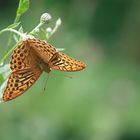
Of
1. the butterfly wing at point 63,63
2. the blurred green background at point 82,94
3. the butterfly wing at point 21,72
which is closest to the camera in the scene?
the butterfly wing at point 21,72

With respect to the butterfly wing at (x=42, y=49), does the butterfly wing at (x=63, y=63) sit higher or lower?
lower

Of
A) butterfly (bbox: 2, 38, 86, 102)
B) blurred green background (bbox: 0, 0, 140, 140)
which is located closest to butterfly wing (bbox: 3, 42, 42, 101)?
butterfly (bbox: 2, 38, 86, 102)

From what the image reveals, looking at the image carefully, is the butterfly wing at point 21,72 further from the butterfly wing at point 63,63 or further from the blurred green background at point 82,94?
the blurred green background at point 82,94

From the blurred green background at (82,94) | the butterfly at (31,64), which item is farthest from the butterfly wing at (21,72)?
the blurred green background at (82,94)

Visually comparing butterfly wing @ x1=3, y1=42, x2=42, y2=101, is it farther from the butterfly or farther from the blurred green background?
the blurred green background

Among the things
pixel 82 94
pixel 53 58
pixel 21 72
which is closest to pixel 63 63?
pixel 53 58

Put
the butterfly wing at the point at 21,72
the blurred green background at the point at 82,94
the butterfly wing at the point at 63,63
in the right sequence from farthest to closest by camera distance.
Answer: the blurred green background at the point at 82,94
the butterfly wing at the point at 63,63
the butterfly wing at the point at 21,72

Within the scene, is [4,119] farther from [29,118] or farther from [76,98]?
[76,98]

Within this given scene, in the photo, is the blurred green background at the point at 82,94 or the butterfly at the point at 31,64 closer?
the butterfly at the point at 31,64
